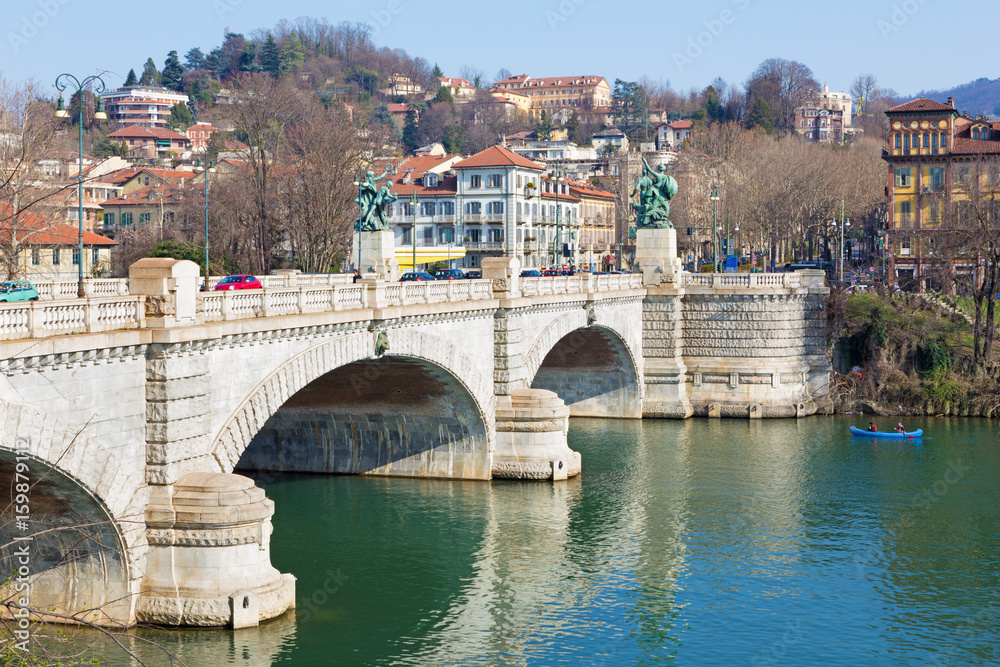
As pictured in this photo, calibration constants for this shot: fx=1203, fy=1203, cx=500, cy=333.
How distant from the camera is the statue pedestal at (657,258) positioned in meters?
62.6

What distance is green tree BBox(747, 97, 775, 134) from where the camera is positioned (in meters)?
158

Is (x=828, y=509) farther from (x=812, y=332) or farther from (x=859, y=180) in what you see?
(x=859, y=180)

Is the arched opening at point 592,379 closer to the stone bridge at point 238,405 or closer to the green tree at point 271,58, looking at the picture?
the stone bridge at point 238,405

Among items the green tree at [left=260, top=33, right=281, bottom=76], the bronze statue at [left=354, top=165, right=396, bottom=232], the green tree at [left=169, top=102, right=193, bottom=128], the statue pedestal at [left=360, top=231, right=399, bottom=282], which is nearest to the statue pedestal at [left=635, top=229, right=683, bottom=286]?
the statue pedestal at [left=360, top=231, right=399, bottom=282]

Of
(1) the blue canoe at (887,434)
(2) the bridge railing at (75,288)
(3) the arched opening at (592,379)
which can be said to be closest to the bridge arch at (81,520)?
(2) the bridge railing at (75,288)

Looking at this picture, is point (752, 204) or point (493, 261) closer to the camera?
point (493, 261)

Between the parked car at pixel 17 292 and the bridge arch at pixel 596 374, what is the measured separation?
31.7 metres

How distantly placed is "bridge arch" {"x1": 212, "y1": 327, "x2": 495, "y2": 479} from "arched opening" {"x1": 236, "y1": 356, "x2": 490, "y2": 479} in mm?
37

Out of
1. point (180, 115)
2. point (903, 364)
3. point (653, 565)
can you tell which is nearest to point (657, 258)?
point (903, 364)

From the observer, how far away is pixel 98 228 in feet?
349

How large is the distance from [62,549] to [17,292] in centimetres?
804

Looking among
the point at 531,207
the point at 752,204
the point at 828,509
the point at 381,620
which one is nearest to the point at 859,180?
the point at 752,204

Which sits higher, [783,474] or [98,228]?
[98,228]

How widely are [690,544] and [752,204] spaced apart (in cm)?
6092
